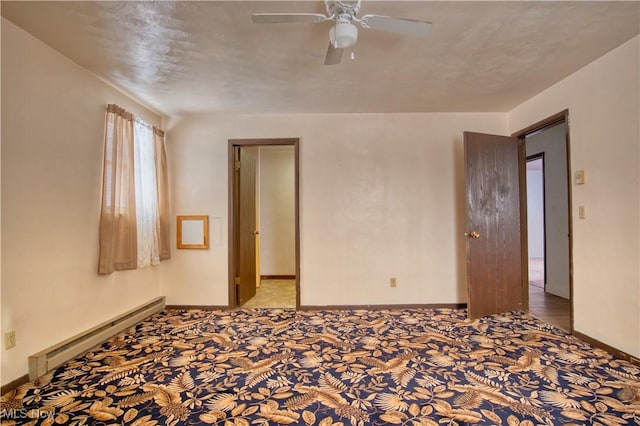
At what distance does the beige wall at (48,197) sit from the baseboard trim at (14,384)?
0.03 metres

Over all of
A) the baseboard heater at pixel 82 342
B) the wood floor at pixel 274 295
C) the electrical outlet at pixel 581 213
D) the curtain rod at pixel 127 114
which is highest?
the curtain rod at pixel 127 114

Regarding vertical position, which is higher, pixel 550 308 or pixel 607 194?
pixel 607 194

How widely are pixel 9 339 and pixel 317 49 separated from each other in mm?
2918

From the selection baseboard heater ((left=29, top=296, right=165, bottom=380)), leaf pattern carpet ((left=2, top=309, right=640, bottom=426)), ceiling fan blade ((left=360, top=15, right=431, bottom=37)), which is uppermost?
ceiling fan blade ((left=360, top=15, right=431, bottom=37))

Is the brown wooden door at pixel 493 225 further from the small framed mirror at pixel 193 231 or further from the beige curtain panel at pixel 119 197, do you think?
the beige curtain panel at pixel 119 197

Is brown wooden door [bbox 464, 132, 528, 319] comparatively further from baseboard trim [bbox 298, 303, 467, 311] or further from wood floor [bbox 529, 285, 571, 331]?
baseboard trim [bbox 298, 303, 467, 311]

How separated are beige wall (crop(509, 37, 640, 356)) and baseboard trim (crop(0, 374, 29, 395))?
438 centimetres

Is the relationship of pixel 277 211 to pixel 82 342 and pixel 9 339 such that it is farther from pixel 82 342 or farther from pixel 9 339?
pixel 9 339

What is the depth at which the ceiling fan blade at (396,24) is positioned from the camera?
174 cm

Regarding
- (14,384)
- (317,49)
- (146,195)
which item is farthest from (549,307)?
(14,384)

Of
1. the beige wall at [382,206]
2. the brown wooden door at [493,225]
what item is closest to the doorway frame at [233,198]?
the beige wall at [382,206]

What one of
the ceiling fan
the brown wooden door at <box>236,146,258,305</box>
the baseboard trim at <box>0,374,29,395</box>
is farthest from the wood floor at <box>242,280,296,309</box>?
the ceiling fan

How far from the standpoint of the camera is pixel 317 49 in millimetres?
2398

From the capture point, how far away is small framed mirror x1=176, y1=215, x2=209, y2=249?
3.88 metres
